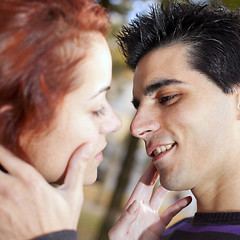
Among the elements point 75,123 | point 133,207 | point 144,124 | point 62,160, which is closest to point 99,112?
point 75,123

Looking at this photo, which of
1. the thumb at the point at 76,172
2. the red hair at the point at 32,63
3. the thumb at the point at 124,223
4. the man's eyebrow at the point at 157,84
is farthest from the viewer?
the thumb at the point at 124,223

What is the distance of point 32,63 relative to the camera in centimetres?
122

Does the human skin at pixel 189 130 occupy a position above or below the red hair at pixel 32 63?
below

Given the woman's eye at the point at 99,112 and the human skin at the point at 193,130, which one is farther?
the human skin at the point at 193,130

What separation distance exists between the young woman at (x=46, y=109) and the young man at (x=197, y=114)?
62 cm

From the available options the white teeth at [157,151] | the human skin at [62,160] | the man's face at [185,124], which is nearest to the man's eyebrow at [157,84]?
the man's face at [185,124]

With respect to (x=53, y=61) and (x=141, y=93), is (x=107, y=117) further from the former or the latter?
(x=141, y=93)

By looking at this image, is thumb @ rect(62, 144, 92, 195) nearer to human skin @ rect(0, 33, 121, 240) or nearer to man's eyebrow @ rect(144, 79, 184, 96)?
human skin @ rect(0, 33, 121, 240)

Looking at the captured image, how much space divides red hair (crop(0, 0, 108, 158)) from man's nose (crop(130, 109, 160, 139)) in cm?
76

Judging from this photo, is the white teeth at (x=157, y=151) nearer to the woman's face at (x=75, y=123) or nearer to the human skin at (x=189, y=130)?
the human skin at (x=189, y=130)

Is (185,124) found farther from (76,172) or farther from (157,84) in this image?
(76,172)

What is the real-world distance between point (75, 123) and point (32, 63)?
30 cm

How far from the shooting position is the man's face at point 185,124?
1879 mm

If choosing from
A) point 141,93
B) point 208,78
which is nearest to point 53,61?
point 141,93
